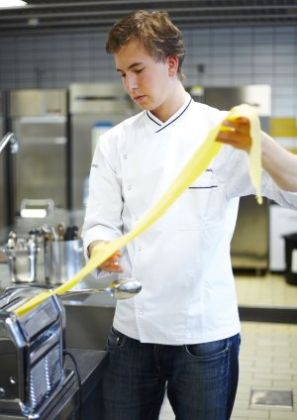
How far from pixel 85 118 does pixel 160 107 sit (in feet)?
14.5

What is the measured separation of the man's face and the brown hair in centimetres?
1

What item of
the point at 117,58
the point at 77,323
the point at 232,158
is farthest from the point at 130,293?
the point at 77,323

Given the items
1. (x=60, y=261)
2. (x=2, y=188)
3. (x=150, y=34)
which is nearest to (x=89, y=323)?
(x=60, y=261)

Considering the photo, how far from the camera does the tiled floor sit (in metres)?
3.05

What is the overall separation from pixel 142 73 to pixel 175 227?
37 centimetres

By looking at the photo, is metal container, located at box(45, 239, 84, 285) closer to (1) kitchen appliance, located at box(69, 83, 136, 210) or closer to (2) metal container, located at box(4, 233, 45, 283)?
(2) metal container, located at box(4, 233, 45, 283)

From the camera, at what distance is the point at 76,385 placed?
1414mm

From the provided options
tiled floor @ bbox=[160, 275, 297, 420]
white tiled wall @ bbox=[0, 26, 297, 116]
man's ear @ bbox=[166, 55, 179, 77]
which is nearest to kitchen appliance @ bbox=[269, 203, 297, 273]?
tiled floor @ bbox=[160, 275, 297, 420]

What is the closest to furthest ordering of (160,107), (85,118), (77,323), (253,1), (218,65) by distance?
(160,107), (77,323), (253,1), (85,118), (218,65)

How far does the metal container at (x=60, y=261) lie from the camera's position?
2.71m

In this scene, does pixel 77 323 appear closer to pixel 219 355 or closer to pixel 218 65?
pixel 219 355

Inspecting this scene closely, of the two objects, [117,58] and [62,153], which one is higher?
[117,58]

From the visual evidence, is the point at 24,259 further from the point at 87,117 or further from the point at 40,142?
the point at 40,142

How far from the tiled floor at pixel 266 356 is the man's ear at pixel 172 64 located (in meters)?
2.03
